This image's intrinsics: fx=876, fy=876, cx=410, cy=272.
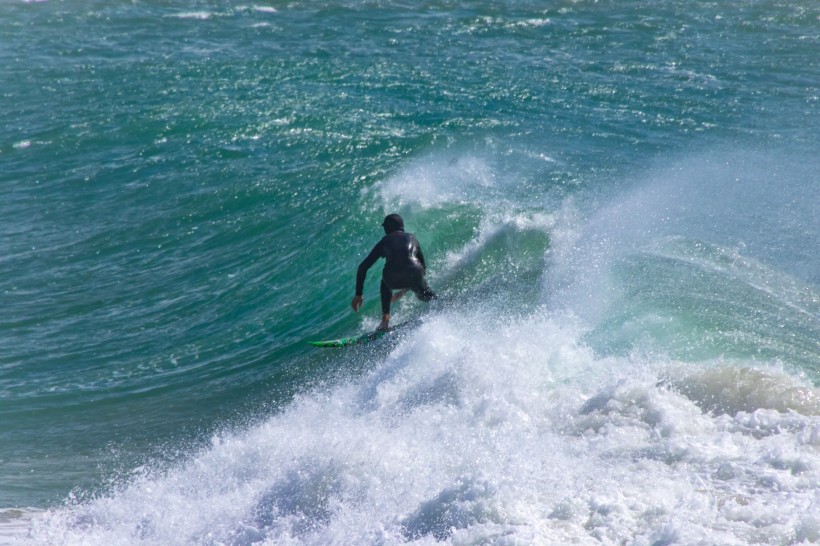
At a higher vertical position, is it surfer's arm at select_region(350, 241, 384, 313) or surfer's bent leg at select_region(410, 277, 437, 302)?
surfer's arm at select_region(350, 241, 384, 313)

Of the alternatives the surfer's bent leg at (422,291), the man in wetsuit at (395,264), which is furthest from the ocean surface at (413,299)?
the man in wetsuit at (395,264)

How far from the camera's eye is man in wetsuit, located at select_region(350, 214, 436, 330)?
33.5ft

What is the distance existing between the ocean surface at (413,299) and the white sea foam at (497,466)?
3 cm

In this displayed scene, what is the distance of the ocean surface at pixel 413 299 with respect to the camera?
7.04 m

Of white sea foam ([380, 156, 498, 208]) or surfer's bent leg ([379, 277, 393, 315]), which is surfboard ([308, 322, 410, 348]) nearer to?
surfer's bent leg ([379, 277, 393, 315])

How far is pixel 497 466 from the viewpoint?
6.98 m

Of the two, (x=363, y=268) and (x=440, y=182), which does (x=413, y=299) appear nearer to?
(x=363, y=268)

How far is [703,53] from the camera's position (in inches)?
892

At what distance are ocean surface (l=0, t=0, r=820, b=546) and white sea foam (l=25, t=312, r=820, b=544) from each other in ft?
0.09

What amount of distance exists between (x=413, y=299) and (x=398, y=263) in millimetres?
1255

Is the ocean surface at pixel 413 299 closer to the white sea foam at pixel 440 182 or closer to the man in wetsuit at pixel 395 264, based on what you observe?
the white sea foam at pixel 440 182

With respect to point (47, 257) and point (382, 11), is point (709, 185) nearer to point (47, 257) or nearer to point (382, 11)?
point (47, 257)

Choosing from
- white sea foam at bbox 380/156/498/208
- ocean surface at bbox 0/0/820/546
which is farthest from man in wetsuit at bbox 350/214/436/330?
white sea foam at bbox 380/156/498/208

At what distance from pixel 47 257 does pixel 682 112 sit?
42.4ft
